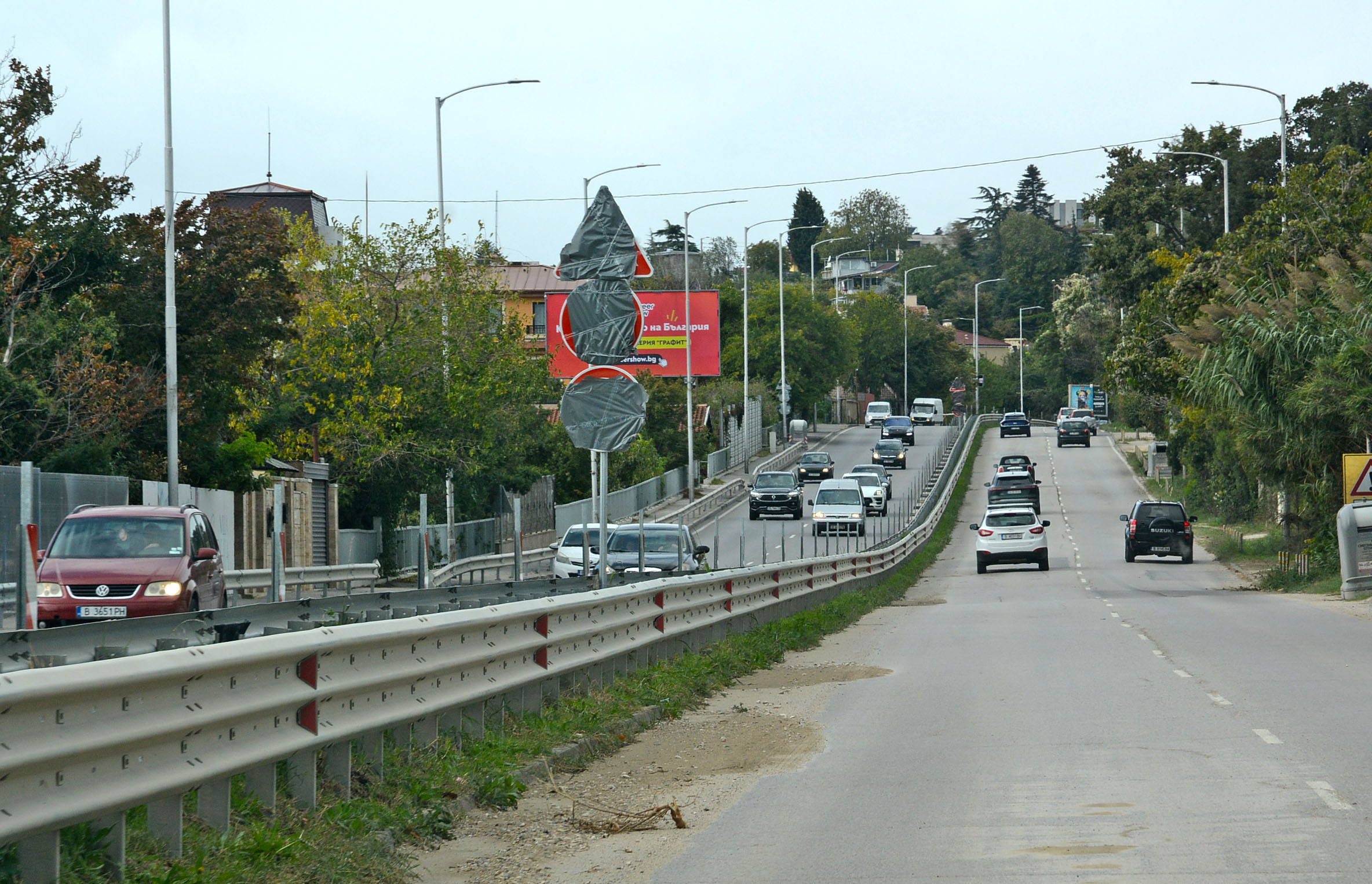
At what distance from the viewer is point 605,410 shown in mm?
13055

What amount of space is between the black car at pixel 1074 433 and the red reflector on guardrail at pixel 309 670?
94471 mm

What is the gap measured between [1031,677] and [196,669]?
10.4 m

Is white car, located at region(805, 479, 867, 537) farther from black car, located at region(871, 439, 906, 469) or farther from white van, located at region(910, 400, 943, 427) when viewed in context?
white van, located at region(910, 400, 943, 427)

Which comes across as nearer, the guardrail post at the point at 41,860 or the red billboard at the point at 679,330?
the guardrail post at the point at 41,860

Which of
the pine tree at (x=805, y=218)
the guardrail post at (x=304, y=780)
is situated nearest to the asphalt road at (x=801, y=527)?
the guardrail post at (x=304, y=780)

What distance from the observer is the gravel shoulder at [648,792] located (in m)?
6.89

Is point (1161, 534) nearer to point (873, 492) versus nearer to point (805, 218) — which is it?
point (873, 492)

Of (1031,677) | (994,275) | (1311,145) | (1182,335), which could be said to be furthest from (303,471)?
(994,275)

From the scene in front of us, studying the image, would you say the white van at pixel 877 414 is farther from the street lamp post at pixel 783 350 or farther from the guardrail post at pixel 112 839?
the guardrail post at pixel 112 839

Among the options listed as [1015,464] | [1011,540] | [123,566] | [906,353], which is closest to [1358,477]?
[1011,540]

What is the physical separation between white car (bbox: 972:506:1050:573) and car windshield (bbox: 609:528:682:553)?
14.6 meters

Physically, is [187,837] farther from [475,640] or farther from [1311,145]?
[1311,145]

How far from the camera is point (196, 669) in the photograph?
18.5ft

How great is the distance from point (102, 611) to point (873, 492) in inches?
1903
